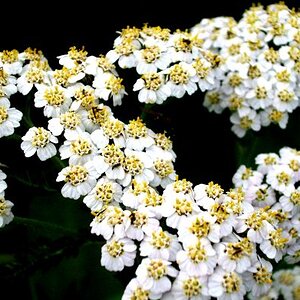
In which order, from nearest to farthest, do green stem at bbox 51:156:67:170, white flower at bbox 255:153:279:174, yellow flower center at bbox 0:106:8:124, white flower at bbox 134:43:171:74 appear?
yellow flower center at bbox 0:106:8:124, green stem at bbox 51:156:67:170, white flower at bbox 134:43:171:74, white flower at bbox 255:153:279:174

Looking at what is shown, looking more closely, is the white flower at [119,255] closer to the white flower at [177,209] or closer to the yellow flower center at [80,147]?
the white flower at [177,209]

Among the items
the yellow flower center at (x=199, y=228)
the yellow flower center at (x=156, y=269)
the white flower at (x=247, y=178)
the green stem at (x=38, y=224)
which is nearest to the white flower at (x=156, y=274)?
the yellow flower center at (x=156, y=269)

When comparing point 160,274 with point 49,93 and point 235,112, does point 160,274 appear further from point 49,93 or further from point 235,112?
point 235,112

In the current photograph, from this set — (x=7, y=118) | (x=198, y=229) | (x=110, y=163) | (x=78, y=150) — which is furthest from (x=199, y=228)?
(x=7, y=118)

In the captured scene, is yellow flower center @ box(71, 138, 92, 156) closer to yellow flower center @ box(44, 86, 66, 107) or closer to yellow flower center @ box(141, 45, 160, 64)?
yellow flower center @ box(44, 86, 66, 107)

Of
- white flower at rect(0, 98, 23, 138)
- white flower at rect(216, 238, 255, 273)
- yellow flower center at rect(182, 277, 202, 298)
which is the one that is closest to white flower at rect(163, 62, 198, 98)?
white flower at rect(0, 98, 23, 138)

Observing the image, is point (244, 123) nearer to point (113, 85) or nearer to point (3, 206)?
point (113, 85)
